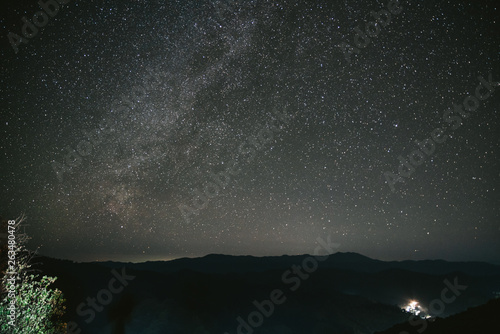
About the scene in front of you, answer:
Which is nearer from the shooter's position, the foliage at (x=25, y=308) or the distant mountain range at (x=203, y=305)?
the foliage at (x=25, y=308)

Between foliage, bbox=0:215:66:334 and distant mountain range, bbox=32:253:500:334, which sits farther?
distant mountain range, bbox=32:253:500:334

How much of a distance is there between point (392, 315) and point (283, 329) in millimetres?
21352

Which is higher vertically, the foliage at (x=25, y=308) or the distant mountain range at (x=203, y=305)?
the foliage at (x=25, y=308)

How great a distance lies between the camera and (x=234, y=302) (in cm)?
6381

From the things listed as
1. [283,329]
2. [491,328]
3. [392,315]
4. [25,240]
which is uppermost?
[25,240]

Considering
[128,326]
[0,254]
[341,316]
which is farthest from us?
[341,316]

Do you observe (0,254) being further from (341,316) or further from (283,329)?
(341,316)

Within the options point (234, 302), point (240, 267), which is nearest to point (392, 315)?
point (234, 302)

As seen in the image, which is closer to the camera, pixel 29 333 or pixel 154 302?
pixel 29 333

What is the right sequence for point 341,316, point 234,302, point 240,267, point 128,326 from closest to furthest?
1. point 128,326
2. point 341,316
3. point 234,302
4. point 240,267

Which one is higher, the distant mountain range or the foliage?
the foliage

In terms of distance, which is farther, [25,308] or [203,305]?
[203,305]

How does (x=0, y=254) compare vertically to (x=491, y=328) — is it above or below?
above

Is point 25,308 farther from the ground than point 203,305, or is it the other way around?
point 25,308
